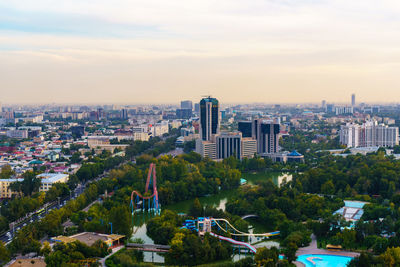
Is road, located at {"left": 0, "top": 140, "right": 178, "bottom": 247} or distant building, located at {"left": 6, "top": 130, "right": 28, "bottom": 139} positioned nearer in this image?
road, located at {"left": 0, "top": 140, "right": 178, "bottom": 247}

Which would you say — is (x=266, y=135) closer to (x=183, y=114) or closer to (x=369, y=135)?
(x=369, y=135)

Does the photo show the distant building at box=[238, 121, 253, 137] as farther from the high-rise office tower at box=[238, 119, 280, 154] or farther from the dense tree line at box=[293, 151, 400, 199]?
the dense tree line at box=[293, 151, 400, 199]

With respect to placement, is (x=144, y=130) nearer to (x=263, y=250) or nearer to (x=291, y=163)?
(x=291, y=163)

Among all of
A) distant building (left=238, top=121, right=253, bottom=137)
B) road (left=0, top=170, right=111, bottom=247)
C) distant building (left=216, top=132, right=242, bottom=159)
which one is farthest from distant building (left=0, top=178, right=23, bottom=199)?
distant building (left=238, top=121, right=253, bottom=137)

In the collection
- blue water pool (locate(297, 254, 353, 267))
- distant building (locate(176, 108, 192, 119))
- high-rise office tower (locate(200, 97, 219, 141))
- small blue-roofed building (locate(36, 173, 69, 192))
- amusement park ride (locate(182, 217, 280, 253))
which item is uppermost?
high-rise office tower (locate(200, 97, 219, 141))

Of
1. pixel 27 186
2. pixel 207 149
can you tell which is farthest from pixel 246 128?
pixel 27 186
